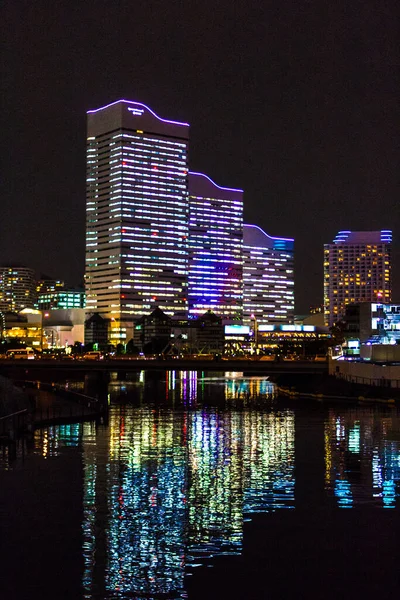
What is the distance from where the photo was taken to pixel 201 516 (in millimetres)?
37938

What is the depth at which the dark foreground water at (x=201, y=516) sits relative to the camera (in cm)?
2881

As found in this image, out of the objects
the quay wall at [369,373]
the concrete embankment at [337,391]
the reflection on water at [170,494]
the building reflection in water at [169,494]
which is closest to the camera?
the building reflection in water at [169,494]

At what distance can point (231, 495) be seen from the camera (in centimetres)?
4259

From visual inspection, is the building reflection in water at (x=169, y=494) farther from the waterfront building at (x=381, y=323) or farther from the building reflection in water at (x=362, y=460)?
the waterfront building at (x=381, y=323)

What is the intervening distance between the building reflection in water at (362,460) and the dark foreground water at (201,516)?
5.1 inches

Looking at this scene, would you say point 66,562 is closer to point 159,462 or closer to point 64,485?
point 64,485

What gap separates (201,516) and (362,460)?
1970cm

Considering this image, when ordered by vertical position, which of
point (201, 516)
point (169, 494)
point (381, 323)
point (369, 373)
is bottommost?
point (201, 516)

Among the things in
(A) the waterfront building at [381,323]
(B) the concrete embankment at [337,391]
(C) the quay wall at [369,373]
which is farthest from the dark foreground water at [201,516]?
(A) the waterfront building at [381,323]

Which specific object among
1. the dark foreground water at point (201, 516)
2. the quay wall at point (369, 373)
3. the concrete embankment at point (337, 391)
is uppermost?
the quay wall at point (369, 373)

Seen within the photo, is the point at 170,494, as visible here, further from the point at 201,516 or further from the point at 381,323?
the point at 381,323

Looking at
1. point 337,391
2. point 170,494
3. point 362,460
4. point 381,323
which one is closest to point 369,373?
point 337,391

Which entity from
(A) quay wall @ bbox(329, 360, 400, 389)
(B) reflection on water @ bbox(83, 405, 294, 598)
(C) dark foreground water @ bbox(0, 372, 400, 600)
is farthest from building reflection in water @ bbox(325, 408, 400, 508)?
(A) quay wall @ bbox(329, 360, 400, 389)

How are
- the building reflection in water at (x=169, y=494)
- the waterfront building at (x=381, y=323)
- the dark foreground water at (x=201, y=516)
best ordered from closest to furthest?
1. the dark foreground water at (x=201, y=516)
2. the building reflection in water at (x=169, y=494)
3. the waterfront building at (x=381, y=323)
